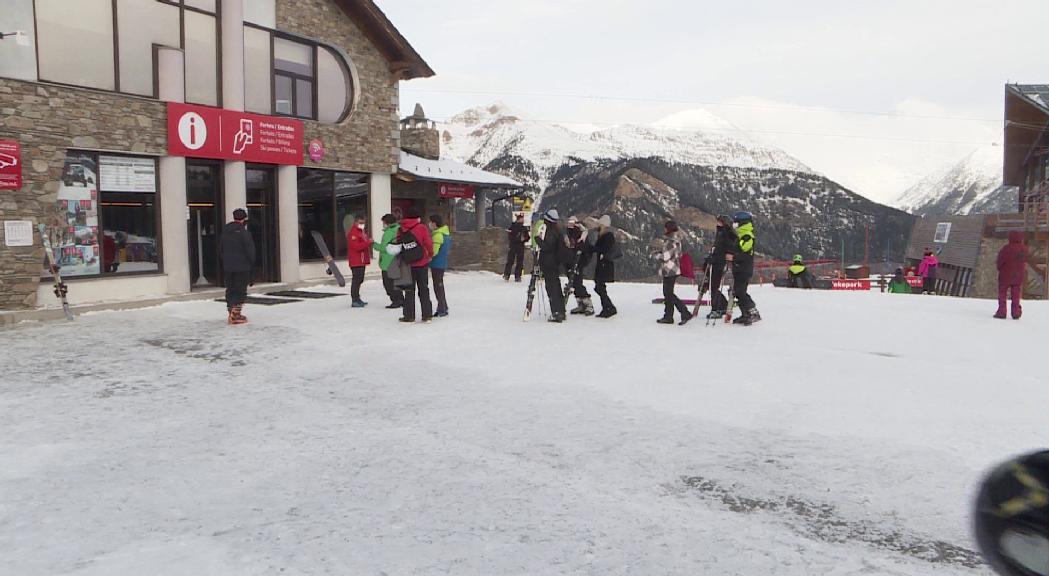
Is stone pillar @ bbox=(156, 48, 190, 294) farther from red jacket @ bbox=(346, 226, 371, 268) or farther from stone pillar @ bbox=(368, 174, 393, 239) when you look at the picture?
stone pillar @ bbox=(368, 174, 393, 239)

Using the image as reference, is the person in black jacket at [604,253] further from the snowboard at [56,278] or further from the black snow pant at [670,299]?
the snowboard at [56,278]

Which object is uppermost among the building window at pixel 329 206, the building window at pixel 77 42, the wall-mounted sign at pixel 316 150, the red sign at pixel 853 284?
the building window at pixel 77 42

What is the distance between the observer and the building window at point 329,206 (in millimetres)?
18250

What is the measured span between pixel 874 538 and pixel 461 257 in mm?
21239

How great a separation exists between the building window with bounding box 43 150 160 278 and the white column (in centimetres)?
333

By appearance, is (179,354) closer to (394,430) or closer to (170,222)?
(394,430)

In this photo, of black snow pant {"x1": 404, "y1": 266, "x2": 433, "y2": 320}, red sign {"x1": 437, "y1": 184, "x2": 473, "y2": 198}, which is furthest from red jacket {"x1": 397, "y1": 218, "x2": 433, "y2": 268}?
red sign {"x1": 437, "y1": 184, "x2": 473, "y2": 198}

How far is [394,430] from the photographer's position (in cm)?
571

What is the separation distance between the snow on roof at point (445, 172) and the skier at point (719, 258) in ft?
40.6

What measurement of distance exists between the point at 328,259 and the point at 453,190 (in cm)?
891

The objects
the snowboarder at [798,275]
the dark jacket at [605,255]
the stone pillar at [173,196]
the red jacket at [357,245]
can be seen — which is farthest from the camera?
the snowboarder at [798,275]

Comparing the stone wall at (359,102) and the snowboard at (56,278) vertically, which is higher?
the stone wall at (359,102)

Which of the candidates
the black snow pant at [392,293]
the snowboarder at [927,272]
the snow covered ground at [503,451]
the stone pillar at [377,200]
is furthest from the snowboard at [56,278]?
the snowboarder at [927,272]

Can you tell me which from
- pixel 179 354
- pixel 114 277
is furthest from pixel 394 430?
pixel 114 277
